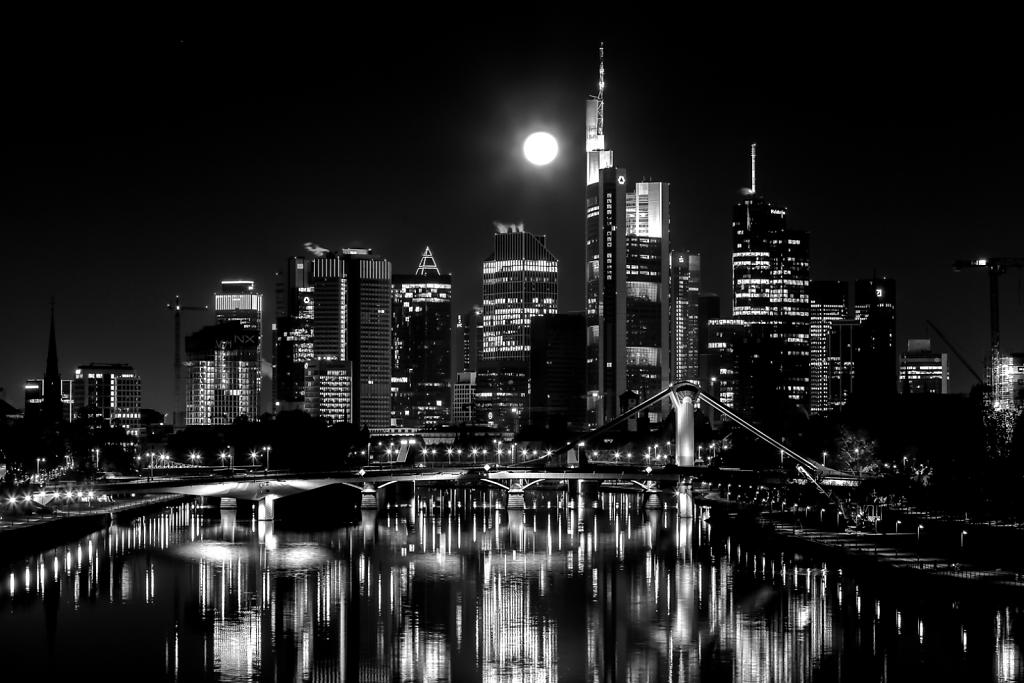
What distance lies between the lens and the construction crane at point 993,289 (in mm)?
122250

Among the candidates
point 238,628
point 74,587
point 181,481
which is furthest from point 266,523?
point 238,628

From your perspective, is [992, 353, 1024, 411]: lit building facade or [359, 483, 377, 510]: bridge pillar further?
[992, 353, 1024, 411]: lit building facade

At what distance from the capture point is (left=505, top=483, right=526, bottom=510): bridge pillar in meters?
110

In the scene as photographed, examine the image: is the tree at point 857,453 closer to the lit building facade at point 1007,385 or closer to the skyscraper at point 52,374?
the lit building facade at point 1007,385

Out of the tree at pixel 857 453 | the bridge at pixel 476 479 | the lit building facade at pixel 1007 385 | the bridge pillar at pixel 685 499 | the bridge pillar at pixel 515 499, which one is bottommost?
the bridge pillar at pixel 685 499

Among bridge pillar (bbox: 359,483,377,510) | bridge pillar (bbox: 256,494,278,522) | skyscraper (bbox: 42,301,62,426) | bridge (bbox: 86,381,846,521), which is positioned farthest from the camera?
skyscraper (bbox: 42,301,62,426)

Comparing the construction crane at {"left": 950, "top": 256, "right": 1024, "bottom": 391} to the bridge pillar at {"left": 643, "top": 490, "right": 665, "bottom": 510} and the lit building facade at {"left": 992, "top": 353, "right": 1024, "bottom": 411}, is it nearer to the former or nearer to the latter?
the lit building facade at {"left": 992, "top": 353, "right": 1024, "bottom": 411}

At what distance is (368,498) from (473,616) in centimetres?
5545

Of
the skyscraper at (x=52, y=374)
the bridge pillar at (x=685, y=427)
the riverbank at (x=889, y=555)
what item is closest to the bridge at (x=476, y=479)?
the bridge pillar at (x=685, y=427)

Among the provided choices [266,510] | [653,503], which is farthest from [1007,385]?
[266,510]

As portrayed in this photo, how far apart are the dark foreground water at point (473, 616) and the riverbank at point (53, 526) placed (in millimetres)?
1194

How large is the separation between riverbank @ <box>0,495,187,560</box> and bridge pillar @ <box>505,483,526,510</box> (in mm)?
26854

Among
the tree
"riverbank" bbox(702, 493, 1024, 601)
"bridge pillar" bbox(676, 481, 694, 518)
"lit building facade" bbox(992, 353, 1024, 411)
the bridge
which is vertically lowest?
"bridge pillar" bbox(676, 481, 694, 518)

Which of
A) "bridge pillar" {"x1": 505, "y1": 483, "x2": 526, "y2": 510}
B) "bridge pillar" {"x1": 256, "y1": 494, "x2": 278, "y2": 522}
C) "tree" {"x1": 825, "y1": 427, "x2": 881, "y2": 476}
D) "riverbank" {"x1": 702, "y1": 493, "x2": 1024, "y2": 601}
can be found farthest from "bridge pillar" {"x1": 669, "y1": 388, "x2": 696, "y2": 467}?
"bridge pillar" {"x1": 256, "y1": 494, "x2": 278, "y2": 522}
